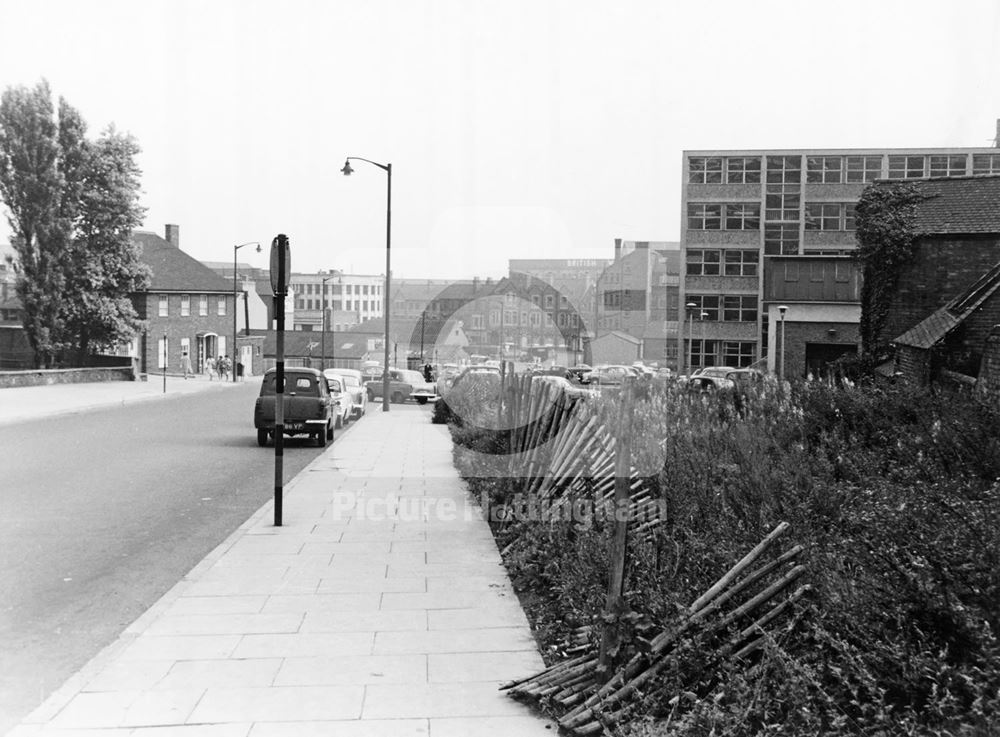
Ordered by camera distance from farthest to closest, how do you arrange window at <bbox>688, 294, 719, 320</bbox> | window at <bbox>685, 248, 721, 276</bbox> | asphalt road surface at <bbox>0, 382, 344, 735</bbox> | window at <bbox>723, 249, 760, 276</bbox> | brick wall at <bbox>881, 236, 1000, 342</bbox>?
1. window at <bbox>685, 248, 721, 276</bbox>
2. window at <bbox>723, 249, 760, 276</bbox>
3. window at <bbox>688, 294, 719, 320</bbox>
4. brick wall at <bbox>881, 236, 1000, 342</bbox>
5. asphalt road surface at <bbox>0, 382, 344, 735</bbox>

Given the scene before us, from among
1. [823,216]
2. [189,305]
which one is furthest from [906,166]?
[189,305]

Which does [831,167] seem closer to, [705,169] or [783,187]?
[783,187]

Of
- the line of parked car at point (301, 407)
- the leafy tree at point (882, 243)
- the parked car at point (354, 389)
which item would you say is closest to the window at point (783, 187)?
the leafy tree at point (882, 243)

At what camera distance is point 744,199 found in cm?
7575

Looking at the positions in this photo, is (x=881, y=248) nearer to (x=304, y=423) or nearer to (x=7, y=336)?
(x=304, y=423)

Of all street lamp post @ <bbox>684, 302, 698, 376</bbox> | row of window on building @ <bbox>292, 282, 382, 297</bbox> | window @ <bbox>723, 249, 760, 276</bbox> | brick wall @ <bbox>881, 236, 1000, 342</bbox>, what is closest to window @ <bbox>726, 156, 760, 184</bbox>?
window @ <bbox>723, 249, 760, 276</bbox>

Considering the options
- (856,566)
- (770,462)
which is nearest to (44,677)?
(856,566)

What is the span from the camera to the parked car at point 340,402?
2645 cm

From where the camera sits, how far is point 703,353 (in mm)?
75500

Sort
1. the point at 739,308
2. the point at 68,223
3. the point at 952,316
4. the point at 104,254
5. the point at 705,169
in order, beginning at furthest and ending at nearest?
the point at 705,169 < the point at 739,308 < the point at 104,254 < the point at 68,223 < the point at 952,316

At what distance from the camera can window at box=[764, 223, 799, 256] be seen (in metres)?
75.4

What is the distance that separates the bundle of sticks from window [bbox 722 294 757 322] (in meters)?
72.2

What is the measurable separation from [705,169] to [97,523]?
7088cm

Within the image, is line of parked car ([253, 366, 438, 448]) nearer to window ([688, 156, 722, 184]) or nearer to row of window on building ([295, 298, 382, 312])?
window ([688, 156, 722, 184])
